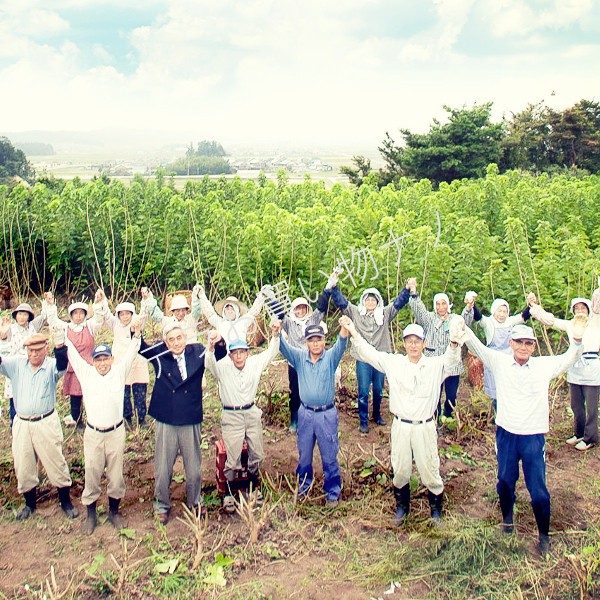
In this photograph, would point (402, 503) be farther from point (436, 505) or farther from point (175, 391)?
point (175, 391)

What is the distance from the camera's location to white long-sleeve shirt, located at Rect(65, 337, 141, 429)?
194 inches

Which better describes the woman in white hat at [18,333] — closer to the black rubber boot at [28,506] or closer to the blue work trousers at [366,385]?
the black rubber boot at [28,506]

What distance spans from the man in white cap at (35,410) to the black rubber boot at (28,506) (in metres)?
0.09

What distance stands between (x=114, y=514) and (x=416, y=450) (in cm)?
253

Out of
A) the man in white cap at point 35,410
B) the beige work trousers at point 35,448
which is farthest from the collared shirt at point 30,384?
the beige work trousers at point 35,448

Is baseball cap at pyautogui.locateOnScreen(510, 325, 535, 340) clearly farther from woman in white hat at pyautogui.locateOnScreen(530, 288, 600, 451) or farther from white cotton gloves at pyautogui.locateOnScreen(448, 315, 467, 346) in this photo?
woman in white hat at pyautogui.locateOnScreen(530, 288, 600, 451)

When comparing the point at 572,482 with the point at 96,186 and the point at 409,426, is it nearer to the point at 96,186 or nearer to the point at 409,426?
the point at 409,426

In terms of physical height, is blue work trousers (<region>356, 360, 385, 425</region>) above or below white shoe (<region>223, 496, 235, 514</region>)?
above

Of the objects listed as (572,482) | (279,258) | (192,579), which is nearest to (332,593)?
(192,579)

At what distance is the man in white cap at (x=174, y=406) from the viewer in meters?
4.99

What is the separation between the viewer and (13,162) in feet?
104

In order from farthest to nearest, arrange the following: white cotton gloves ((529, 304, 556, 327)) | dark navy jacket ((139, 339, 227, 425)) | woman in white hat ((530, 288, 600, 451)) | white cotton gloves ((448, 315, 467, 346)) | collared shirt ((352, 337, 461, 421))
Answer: woman in white hat ((530, 288, 600, 451)), white cotton gloves ((529, 304, 556, 327)), dark navy jacket ((139, 339, 227, 425)), collared shirt ((352, 337, 461, 421)), white cotton gloves ((448, 315, 467, 346))

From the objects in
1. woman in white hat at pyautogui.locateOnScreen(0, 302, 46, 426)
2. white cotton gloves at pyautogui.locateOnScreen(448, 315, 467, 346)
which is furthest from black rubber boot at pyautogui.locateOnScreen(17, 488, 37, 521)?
white cotton gloves at pyautogui.locateOnScreen(448, 315, 467, 346)

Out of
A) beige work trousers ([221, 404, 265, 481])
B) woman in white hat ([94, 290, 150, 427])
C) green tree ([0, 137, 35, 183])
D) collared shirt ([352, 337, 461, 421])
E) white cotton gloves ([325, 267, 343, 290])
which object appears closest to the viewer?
collared shirt ([352, 337, 461, 421])
